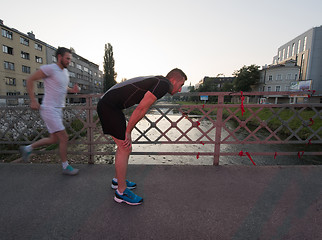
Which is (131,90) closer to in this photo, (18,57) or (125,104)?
(125,104)

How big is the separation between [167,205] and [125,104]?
1288 mm

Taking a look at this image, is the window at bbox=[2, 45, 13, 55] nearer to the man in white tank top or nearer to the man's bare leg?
the man in white tank top

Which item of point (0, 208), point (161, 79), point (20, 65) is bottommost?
point (0, 208)

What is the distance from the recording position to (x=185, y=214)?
5.89ft

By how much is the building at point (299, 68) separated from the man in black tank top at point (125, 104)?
1568 inches

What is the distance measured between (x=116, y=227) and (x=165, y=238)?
0.49m

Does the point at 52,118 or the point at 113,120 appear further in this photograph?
the point at 52,118

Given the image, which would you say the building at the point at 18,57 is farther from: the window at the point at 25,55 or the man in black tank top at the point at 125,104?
the man in black tank top at the point at 125,104

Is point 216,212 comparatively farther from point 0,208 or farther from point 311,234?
point 0,208

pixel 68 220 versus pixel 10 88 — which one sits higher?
pixel 10 88

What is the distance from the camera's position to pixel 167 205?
195cm

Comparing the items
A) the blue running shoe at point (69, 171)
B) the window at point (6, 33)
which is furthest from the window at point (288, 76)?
the window at point (6, 33)

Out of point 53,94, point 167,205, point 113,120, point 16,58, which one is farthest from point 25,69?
point 167,205

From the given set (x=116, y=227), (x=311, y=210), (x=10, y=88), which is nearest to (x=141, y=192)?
(x=116, y=227)
